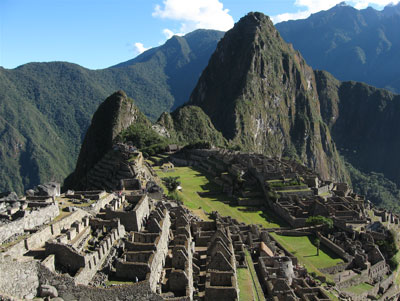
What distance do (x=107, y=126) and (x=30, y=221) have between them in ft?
386

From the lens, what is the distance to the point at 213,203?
56906 mm

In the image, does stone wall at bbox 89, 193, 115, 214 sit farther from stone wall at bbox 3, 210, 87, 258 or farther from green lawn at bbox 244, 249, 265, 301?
green lawn at bbox 244, 249, 265, 301

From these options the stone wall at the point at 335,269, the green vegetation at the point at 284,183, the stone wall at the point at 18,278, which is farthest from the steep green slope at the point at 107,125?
the stone wall at the point at 18,278

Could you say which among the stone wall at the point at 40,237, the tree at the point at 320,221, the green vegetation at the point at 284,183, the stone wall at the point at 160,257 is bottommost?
the tree at the point at 320,221

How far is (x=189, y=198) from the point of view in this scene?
55.8m

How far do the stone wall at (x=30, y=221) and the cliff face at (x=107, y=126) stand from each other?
97516mm

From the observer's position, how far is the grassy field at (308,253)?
38.3 meters

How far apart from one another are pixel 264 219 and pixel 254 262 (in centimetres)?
2152

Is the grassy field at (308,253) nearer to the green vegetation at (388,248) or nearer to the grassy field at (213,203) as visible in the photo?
the grassy field at (213,203)

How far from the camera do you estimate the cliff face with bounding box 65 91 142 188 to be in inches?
4958

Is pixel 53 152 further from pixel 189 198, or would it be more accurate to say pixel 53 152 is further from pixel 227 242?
pixel 227 242

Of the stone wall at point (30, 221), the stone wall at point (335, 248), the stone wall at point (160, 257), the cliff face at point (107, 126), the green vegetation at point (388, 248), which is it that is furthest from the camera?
the cliff face at point (107, 126)

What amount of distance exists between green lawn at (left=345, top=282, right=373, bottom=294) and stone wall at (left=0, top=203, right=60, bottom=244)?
92.2 feet

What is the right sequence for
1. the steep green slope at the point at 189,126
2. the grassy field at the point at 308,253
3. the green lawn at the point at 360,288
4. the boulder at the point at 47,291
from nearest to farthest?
the boulder at the point at 47,291 < the green lawn at the point at 360,288 < the grassy field at the point at 308,253 < the steep green slope at the point at 189,126
